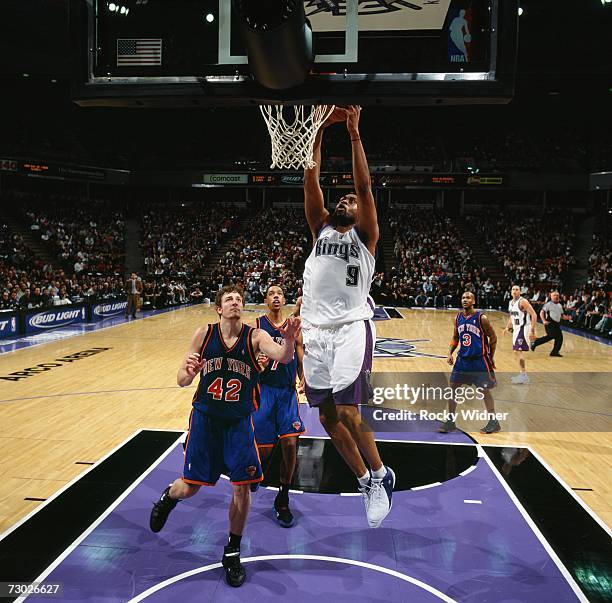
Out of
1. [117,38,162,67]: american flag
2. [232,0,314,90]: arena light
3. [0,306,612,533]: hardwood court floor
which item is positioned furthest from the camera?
[0,306,612,533]: hardwood court floor

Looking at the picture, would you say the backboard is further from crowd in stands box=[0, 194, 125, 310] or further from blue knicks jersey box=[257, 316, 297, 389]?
crowd in stands box=[0, 194, 125, 310]

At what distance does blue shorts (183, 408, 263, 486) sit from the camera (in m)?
→ 3.58

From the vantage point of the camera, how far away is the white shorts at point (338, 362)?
141 inches

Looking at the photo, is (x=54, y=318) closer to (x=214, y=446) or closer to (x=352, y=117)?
(x=214, y=446)

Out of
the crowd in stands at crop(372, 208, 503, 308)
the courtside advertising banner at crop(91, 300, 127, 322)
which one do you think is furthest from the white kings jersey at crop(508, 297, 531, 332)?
the crowd in stands at crop(372, 208, 503, 308)

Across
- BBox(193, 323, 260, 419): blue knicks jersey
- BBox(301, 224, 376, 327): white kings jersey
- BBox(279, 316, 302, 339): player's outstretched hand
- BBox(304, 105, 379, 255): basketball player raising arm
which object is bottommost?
BBox(193, 323, 260, 419): blue knicks jersey

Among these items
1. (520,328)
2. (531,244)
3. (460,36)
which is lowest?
(520,328)

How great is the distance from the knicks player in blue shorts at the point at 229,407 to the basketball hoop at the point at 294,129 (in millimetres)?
1239

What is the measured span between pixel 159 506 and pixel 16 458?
2.66 m

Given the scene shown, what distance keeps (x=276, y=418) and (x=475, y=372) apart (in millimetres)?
3273

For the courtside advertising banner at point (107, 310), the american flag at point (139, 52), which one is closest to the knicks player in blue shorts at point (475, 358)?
the american flag at point (139, 52)

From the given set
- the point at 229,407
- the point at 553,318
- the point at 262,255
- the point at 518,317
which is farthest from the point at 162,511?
the point at 262,255

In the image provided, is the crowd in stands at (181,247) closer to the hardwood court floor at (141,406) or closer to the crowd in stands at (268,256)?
the crowd in stands at (268,256)

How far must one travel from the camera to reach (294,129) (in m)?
4.19
